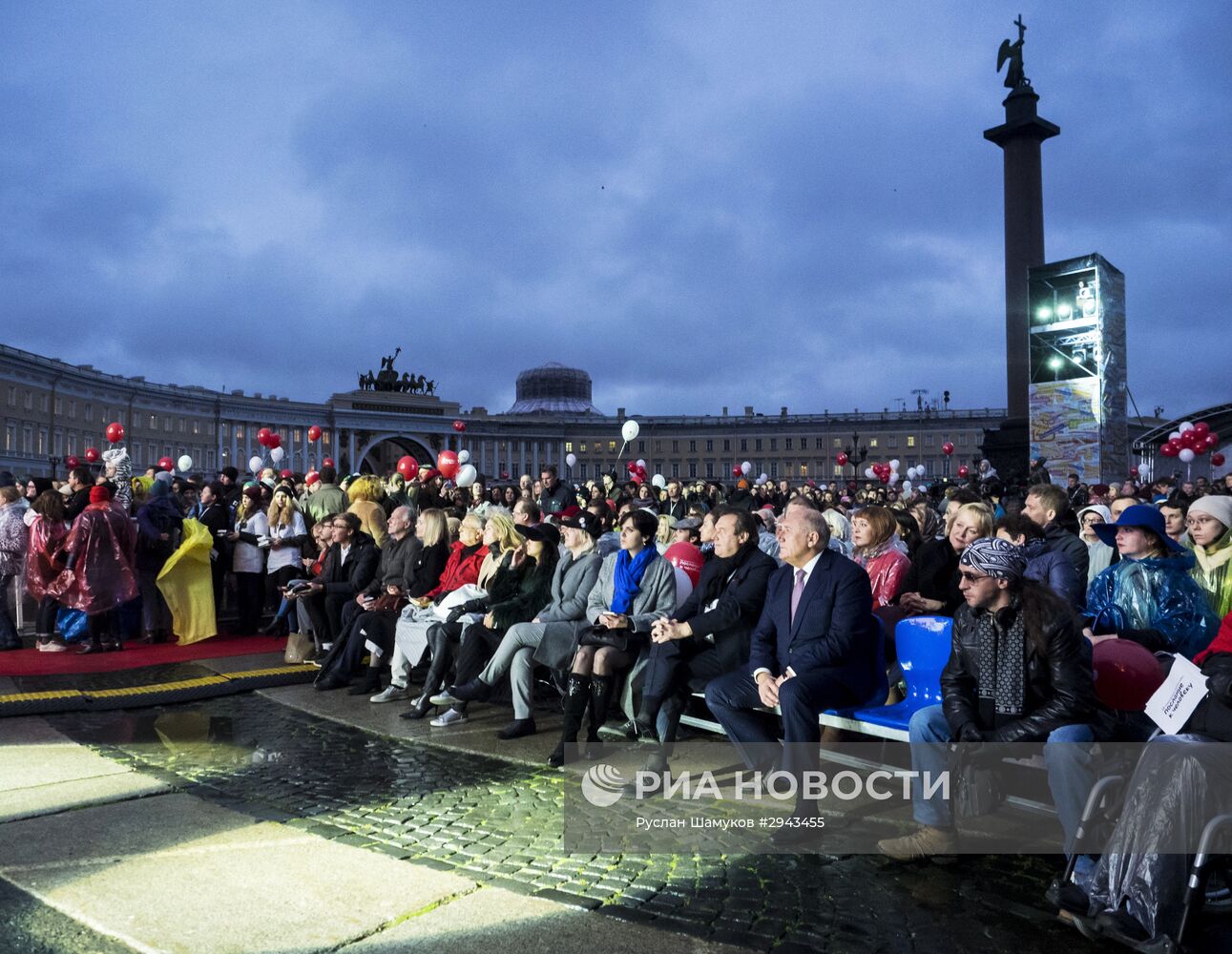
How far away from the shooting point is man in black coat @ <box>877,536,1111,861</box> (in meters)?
3.98

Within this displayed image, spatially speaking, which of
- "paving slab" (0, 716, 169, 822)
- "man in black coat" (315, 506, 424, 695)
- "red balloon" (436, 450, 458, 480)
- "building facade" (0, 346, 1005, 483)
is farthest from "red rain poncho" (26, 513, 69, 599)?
"building facade" (0, 346, 1005, 483)

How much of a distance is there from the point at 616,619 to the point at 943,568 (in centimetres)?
271

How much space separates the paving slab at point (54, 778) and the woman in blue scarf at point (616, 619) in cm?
248

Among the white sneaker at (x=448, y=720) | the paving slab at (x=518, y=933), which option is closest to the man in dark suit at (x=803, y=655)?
Result: the paving slab at (x=518, y=933)

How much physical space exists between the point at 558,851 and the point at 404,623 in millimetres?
3936

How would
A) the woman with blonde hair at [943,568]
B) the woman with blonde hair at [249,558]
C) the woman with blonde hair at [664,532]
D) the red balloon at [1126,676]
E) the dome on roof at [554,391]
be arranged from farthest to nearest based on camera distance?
the dome on roof at [554,391]
the woman with blonde hair at [249,558]
the woman with blonde hair at [664,532]
the woman with blonde hair at [943,568]
the red balloon at [1126,676]

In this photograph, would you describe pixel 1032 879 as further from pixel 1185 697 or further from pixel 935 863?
pixel 1185 697

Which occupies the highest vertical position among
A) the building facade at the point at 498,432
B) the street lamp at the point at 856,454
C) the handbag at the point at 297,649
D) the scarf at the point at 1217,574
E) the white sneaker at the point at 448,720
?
the building facade at the point at 498,432

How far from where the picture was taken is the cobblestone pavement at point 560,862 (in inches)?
138

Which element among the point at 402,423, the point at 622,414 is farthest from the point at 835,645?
the point at 622,414

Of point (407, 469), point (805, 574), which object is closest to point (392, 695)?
point (805, 574)

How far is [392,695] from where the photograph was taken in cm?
788

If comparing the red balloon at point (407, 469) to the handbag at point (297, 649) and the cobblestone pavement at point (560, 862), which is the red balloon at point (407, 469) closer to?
the handbag at point (297, 649)

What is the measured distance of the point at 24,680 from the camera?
27.0 feet
